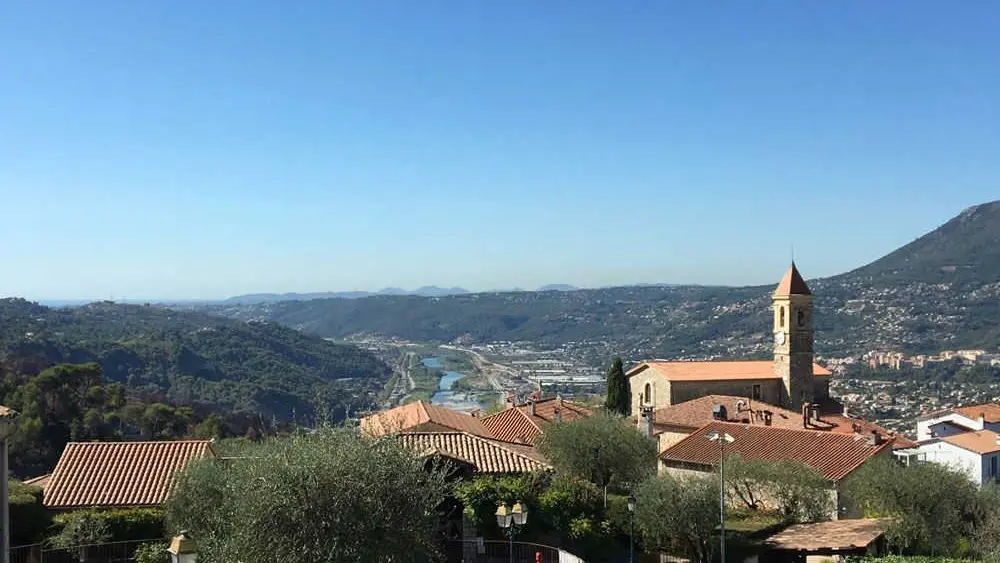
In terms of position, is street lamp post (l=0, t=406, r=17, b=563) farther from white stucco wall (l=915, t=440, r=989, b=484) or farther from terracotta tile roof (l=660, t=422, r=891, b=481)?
white stucco wall (l=915, t=440, r=989, b=484)

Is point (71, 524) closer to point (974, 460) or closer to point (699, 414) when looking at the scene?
point (699, 414)

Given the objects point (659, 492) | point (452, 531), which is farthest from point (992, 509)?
point (452, 531)

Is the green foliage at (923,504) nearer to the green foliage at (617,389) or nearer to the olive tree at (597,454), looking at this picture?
the olive tree at (597,454)

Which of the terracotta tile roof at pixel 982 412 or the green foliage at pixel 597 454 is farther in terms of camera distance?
the terracotta tile roof at pixel 982 412

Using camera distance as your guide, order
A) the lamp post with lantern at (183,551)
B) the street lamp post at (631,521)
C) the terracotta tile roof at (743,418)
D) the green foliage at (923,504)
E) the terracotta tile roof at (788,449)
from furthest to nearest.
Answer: the terracotta tile roof at (743,418) < the terracotta tile roof at (788,449) < the green foliage at (923,504) < the street lamp post at (631,521) < the lamp post with lantern at (183,551)

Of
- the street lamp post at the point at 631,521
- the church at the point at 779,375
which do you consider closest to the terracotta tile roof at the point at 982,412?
the church at the point at 779,375

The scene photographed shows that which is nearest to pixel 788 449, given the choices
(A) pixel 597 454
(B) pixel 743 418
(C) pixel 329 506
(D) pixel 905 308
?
(A) pixel 597 454
